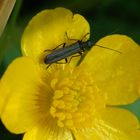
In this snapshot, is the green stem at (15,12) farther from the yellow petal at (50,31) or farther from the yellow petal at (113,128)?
the yellow petal at (113,128)

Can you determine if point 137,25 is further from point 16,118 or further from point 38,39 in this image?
point 16,118

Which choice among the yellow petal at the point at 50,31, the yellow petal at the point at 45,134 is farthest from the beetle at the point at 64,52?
the yellow petal at the point at 45,134

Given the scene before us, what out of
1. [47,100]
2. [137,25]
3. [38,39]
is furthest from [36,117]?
[137,25]

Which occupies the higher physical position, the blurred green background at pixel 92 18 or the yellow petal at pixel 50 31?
the yellow petal at pixel 50 31

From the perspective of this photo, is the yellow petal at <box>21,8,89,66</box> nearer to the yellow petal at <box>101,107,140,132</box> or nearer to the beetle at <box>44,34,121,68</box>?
the beetle at <box>44,34,121,68</box>

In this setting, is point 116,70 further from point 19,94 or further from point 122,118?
point 19,94

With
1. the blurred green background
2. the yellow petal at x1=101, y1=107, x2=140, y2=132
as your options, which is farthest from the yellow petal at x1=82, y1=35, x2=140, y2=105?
the blurred green background
